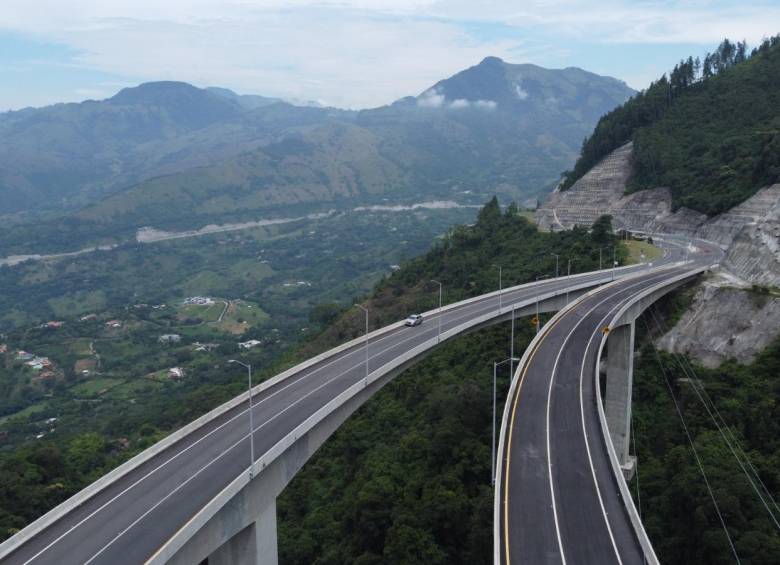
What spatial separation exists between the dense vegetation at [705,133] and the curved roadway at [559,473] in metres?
54.1

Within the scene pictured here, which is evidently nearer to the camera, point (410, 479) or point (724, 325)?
point (410, 479)

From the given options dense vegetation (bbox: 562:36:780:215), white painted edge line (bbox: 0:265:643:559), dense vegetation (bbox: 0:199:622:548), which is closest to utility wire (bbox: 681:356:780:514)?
dense vegetation (bbox: 0:199:622:548)

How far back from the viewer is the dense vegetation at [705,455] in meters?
31.8

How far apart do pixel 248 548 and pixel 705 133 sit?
113157 millimetres

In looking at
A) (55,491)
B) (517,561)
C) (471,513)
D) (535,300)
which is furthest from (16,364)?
(517,561)

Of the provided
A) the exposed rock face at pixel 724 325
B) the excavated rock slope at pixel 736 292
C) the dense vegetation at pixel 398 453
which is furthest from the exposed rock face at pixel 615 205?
the exposed rock face at pixel 724 325

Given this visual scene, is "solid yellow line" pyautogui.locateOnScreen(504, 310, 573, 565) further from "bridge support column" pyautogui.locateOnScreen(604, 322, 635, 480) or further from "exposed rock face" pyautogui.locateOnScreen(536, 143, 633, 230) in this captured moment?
"exposed rock face" pyautogui.locateOnScreen(536, 143, 633, 230)

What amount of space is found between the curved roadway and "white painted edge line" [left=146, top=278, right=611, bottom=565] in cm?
770

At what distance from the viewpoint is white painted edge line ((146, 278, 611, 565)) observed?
22.5 metres

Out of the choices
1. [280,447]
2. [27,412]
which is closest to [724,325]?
[280,447]

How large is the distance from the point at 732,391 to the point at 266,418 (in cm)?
3679

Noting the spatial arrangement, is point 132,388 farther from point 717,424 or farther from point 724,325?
point 717,424

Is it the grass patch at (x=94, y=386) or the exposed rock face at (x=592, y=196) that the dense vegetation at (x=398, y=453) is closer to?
the exposed rock face at (x=592, y=196)

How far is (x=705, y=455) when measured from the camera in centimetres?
4050
